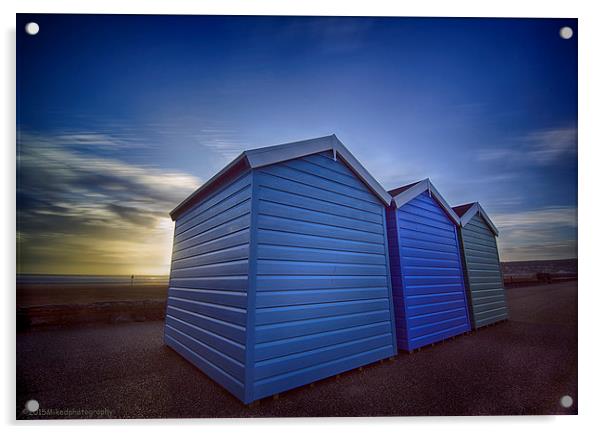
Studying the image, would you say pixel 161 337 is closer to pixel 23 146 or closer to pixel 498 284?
pixel 23 146

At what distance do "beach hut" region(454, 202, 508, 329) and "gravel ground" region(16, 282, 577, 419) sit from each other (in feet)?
8.07

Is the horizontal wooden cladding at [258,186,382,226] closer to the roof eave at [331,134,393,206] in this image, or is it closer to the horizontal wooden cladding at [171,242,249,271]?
the roof eave at [331,134,393,206]

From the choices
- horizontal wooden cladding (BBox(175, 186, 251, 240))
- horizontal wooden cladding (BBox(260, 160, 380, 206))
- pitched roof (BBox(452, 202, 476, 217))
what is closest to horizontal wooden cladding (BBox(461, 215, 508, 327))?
pitched roof (BBox(452, 202, 476, 217))

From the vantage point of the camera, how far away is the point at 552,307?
148 inches

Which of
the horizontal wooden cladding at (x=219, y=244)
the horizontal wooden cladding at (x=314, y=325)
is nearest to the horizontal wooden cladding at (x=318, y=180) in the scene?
the horizontal wooden cladding at (x=219, y=244)

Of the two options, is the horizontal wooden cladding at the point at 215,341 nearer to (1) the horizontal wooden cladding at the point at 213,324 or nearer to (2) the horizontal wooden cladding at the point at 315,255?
(1) the horizontal wooden cladding at the point at 213,324

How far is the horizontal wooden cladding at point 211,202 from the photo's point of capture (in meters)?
3.43

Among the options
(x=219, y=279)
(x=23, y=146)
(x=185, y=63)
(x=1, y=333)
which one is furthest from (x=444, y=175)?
(x=1, y=333)

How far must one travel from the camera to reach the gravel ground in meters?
2.83

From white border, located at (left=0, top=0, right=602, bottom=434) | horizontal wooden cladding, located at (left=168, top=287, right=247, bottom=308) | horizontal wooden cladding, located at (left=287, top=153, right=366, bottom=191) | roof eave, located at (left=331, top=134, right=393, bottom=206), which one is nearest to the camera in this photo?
white border, located at (left=0, top=0, right=602, bottom=434)

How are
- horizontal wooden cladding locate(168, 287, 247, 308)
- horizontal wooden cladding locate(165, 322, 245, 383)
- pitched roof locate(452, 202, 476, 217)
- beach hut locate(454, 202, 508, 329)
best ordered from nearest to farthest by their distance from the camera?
horizontal wooden cladding locate(165, 322, 245, 383) < horizontal wooden cladding locate(168, 287, 247, 308) < beach hut locate(454, 202, 508, 329) < pitched roof locate(452, 202, 476, 217)

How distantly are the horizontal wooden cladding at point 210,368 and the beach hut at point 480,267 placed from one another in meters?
6.01

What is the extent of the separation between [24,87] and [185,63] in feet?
5.82
